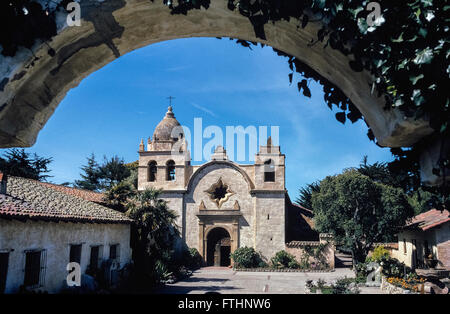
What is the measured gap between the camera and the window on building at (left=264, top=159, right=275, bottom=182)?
3050 cm

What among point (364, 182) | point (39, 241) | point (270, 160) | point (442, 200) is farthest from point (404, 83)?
point (270, 160)

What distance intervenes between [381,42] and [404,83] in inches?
12.9

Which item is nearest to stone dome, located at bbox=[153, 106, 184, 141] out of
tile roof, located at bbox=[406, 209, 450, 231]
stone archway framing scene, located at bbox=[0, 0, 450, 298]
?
stone archway framing scene, located at bbox=[0, 0, 450, 298]

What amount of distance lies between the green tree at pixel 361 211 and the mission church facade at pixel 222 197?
4746 mm

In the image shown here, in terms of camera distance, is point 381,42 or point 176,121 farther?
point 176,121

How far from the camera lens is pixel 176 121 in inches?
1400

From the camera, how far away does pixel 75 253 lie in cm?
1592

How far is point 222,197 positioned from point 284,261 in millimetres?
7254

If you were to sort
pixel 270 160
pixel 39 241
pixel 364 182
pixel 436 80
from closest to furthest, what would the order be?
pixel 436 80, pixel 39 241, pixel 364 182, pixel 270 160

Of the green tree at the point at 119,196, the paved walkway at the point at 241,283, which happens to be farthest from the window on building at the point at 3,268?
the green tree at the point at 119,196

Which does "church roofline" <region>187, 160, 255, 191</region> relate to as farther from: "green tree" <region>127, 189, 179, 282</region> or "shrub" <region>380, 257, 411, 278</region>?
"shrub" <region>380, 257, 411, 278</region>

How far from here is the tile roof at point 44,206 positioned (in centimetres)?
1238

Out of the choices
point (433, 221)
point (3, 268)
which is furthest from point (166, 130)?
point (3, 268)
